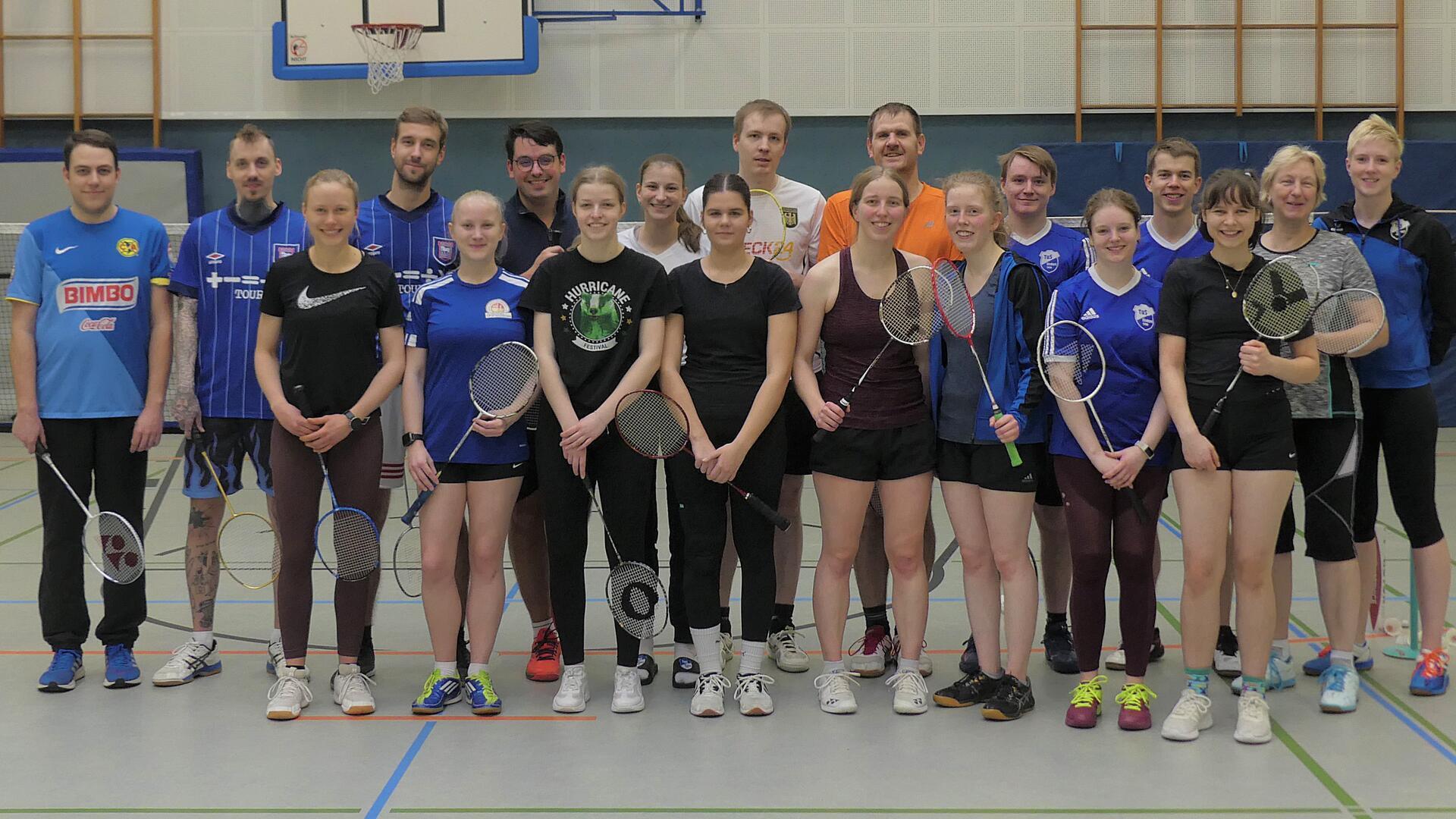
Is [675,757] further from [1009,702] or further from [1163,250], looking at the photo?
[1163,250]

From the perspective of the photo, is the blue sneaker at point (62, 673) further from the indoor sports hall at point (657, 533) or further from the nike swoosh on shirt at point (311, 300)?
the nike swoosh on shirt at point (311, 300)

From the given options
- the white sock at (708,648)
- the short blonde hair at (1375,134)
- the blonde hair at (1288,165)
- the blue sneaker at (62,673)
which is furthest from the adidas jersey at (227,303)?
the short blonde hair at (1375,134)

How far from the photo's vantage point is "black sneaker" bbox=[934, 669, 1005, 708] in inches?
170

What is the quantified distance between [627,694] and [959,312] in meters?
1.70

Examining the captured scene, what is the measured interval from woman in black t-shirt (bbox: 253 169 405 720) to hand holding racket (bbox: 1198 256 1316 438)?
2.69 meters

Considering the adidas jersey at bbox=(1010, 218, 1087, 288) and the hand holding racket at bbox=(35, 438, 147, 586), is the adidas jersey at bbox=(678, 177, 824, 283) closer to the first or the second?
the adidas jersey at bbox=(1010, 218, 1087, 288)

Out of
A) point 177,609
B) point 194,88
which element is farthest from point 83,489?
point 194,88

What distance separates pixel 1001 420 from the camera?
4.06 meters

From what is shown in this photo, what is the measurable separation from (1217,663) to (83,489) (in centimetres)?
416

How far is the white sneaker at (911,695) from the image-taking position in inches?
168

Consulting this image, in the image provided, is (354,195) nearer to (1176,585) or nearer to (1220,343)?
(1220,343)

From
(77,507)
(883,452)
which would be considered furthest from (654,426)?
(77,507)

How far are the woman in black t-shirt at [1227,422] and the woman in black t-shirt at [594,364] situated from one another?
1.66 m

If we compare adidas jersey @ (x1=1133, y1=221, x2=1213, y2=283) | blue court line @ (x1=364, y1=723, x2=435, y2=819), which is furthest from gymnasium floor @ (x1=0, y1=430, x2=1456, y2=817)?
adidas jersey @ (x1=1133, y1=221, x2=1213, y2=283)
